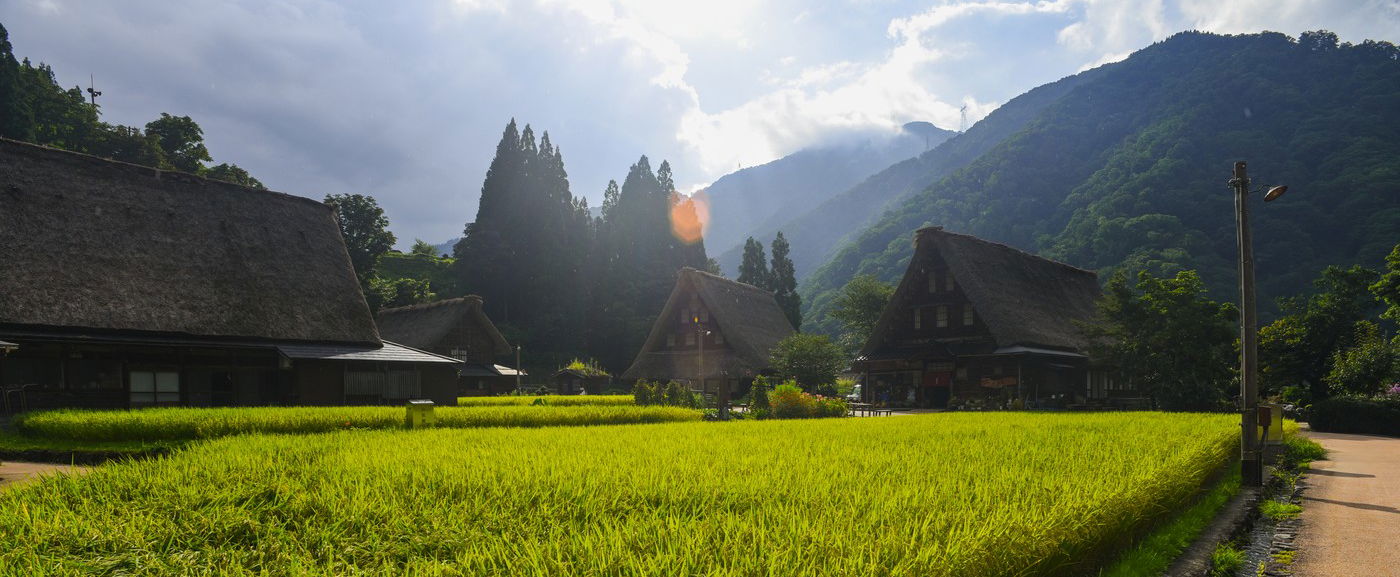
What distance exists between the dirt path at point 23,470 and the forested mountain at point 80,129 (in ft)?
113

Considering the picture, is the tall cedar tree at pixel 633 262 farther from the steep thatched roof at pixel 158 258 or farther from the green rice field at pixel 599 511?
the green rice field at pixel 599 511

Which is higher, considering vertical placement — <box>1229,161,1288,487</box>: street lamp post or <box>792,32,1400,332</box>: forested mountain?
<box>792,32,1400,332</box>: forested mountain

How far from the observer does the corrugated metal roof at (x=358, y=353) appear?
2272 centimetres

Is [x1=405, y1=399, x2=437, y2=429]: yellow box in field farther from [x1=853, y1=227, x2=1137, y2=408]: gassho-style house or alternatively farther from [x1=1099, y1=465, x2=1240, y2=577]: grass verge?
[x1=853, y1=227, x2=1137, y2=408]: gassho-style house

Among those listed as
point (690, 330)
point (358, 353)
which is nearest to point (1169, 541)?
point (358, 353)

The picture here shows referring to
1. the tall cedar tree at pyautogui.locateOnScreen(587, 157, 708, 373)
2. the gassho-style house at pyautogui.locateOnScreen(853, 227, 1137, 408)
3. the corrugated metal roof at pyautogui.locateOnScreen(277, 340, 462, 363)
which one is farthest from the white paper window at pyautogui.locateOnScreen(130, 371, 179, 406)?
the tall cedar tree at pyautogui.locateOnScreen(587, 157, 708, 373)

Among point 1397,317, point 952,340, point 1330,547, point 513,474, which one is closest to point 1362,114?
point 1397,317

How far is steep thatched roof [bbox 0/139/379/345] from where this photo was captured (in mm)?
20031

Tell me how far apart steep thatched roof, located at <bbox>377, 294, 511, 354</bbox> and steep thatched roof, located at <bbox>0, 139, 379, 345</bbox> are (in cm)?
988

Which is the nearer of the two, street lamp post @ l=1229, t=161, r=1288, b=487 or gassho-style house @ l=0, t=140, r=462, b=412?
street lamp post @ l=1229, t=161, r=1288, b=487

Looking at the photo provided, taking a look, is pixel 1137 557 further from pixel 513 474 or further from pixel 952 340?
pixel 952 340

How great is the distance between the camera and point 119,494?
20.3 ft

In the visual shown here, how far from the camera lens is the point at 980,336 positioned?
3234cm

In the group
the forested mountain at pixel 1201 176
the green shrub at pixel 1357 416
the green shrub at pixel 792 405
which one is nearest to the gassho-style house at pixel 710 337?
the green shrub at pixel 792 405
